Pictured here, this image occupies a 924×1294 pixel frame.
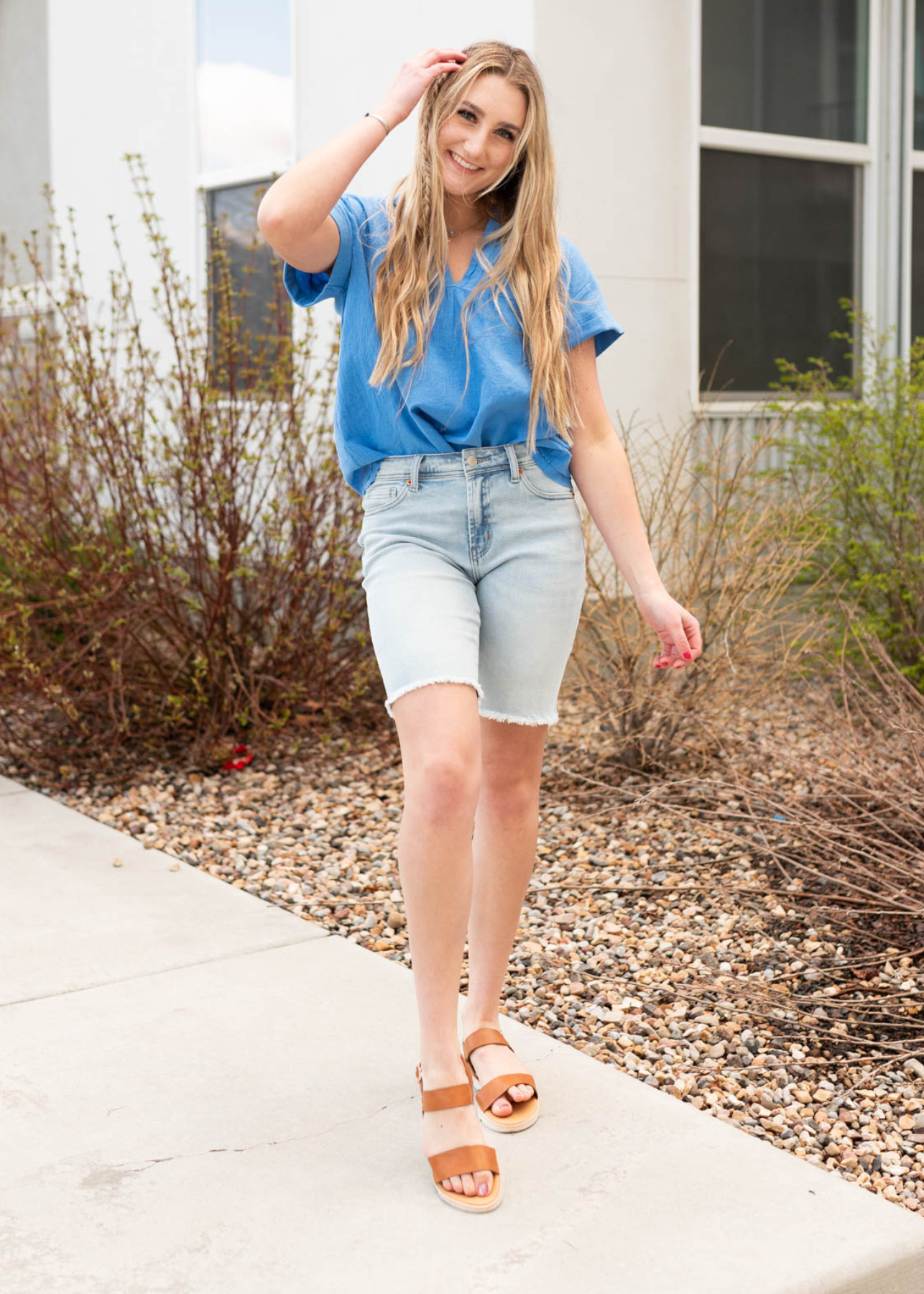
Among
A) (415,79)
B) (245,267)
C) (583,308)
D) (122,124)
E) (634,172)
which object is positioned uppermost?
(122,124)

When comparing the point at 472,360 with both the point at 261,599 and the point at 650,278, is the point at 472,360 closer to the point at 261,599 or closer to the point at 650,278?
the point at 261,599

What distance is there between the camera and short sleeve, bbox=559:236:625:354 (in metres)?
2.42

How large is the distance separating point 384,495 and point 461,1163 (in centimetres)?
109

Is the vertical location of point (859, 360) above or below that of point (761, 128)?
below

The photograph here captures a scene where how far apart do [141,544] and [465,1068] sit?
139 inches

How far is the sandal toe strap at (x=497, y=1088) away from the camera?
8.09 feet

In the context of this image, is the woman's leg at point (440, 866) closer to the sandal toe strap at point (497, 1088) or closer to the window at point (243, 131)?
the sandal toe strap at point (497, 1088)

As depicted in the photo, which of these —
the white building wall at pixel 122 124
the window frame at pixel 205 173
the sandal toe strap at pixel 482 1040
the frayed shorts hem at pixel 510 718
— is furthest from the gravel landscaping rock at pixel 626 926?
the white building wall at pixel 122 124

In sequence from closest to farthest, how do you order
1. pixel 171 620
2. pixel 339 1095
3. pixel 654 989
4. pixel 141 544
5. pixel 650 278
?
pixel 339 1095
pixel 654 989
pixel 171 620
pixel 141 544
pixel 650 278

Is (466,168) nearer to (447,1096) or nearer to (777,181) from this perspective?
(447,1096)

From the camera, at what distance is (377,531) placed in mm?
2365

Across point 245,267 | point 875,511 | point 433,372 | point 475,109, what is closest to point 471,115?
point 475,109

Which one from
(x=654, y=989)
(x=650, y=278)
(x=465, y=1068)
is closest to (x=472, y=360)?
(x=465, y=1068)

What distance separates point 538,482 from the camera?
7.76 ft
